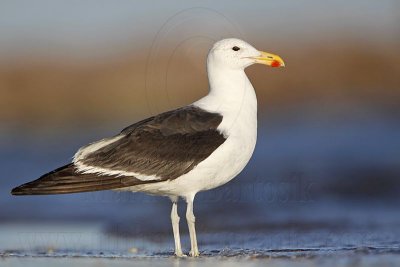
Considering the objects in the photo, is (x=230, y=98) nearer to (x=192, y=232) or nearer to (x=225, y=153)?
(x=225, y=153)

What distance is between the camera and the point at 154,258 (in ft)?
33.5

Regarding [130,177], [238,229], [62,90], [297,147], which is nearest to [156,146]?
[130,177]

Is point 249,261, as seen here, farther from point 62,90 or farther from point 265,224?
point 62,90

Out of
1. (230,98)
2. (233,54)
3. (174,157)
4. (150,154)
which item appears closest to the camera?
(174,157)

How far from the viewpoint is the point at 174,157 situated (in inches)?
413

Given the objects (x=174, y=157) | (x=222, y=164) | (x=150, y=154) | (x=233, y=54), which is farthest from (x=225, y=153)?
(x=233, y=54)

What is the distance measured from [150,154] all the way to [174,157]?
253mm

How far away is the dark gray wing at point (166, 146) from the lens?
10430 millimetres

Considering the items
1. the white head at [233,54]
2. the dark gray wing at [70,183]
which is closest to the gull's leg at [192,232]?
the dark gray wing at [70,183]

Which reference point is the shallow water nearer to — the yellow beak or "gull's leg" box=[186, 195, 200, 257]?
"gull's leg" box=[186, 195, 200, 257]

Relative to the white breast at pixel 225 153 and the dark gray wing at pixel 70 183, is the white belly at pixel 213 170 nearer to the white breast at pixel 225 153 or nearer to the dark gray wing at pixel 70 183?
the white breast at pixel 225 153

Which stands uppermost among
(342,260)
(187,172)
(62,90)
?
(62,90)

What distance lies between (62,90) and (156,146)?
15085 millimetres

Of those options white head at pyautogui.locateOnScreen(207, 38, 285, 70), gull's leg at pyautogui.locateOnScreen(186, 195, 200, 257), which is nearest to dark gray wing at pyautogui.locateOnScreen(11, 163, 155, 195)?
gull's leg at pyautogui.locateOnScreen(186, 195, 200, 257)
